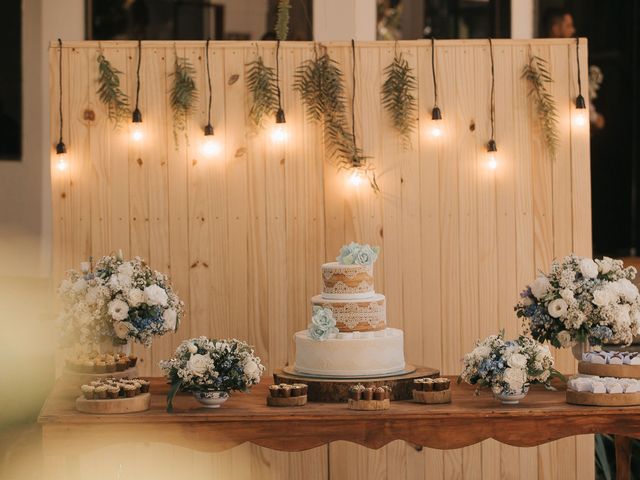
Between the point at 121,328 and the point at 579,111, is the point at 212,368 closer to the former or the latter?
the point at 121,328

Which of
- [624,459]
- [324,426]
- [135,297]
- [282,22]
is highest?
[282,22]

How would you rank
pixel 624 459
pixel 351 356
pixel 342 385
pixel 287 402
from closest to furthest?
pixel 287 402 → pixel 342 385 → pixel 351 356 → pixel 624 459

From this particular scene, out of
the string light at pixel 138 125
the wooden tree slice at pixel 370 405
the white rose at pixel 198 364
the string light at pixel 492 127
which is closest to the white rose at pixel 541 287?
the wooden tree slice at pixel 370 405

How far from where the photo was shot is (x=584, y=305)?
Answer: 13.0 feet

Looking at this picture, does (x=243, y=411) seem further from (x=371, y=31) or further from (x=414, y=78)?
(x=371, y=31)

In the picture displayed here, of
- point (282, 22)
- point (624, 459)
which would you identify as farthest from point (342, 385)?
point (282, 22)

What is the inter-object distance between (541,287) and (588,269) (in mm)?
205

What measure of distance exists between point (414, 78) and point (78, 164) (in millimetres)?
1729

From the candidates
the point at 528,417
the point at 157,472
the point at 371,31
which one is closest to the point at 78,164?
the point at 157,472

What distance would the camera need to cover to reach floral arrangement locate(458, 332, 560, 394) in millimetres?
3723

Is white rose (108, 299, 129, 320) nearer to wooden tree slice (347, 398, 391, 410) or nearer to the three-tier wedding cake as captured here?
the three-tier wedding cake

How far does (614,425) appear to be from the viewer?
373 cm

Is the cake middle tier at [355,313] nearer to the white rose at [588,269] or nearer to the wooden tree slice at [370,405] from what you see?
the wooden tree slice at [370,405]

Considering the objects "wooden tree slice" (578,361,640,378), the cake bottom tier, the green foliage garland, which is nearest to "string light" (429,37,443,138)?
the green foliage garland
